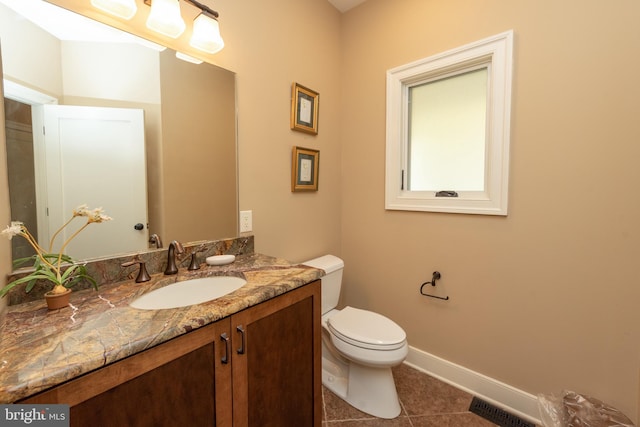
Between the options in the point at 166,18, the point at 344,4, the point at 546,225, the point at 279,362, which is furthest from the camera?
the point at 344,4

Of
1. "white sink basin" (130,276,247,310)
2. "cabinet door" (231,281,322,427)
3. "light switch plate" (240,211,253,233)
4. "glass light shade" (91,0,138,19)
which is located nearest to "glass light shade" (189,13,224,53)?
"glass light shade" (91,0,138,19)

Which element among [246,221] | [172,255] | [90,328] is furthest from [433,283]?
[90,328]

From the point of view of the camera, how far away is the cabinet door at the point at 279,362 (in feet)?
2.93

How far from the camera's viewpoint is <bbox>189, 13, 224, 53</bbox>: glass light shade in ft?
4.09

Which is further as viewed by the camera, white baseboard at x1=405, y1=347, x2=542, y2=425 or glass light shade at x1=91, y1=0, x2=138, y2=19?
white baseboard at x1=405, y1=347, x2=542, y2=425

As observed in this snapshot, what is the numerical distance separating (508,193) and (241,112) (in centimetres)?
153

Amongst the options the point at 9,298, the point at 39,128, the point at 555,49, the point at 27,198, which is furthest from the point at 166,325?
the point at 555,49

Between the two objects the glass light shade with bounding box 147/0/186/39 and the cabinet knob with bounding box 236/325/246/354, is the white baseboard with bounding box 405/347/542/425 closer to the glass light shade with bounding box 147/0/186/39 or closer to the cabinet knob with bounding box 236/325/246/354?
the cabinet knob with bounding box 236/325/246/354

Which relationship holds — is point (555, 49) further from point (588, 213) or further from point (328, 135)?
point (328, 135)

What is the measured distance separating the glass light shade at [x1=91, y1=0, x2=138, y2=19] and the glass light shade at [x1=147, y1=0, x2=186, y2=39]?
0.06 metres

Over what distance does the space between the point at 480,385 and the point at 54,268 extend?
213cm

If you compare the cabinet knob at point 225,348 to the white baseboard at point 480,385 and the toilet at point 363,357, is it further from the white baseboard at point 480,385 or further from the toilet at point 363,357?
the white baseboard at point 480,385

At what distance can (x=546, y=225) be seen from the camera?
4.55 ft

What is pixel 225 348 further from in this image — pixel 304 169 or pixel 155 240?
pixel 304 169
